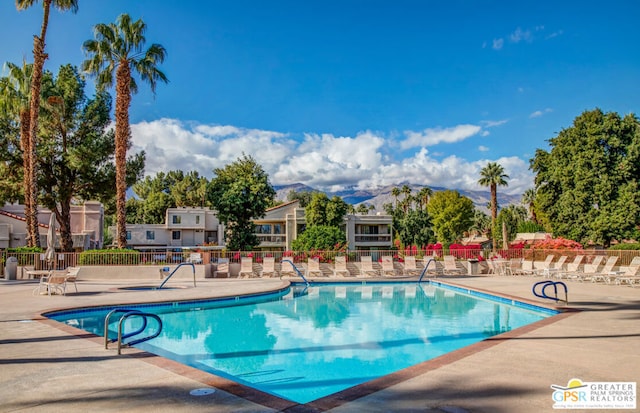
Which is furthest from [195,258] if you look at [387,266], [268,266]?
Answer: [387,266]

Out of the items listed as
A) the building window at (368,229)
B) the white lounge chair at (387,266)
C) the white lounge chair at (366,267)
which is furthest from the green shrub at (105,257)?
the building window at (368,229)

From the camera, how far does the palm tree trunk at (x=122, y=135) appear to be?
23.2 meters

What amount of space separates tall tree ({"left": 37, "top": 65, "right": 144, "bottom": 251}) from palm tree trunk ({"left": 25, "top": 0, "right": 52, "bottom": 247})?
5102mm

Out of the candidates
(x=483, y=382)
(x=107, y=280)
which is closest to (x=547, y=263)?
(x=483, y=382)

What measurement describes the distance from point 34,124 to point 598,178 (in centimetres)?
A: 3978

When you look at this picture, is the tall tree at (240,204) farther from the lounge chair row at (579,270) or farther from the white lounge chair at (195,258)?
the lounge chair row at (579,270)

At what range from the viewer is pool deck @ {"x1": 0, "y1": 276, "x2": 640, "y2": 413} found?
475 cm

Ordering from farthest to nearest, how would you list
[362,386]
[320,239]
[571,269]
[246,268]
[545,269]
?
[320,239] → [246,268] → [545,269] → [571,269] → [362,386]

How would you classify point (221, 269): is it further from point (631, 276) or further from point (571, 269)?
point (631, 276)

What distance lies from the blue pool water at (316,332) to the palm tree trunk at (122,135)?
10.4 meters

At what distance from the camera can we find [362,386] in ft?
17.8

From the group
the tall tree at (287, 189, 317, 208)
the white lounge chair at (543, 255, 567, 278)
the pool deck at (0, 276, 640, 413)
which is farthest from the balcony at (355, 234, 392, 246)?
the pool deck at (0, 276, 640, 413)

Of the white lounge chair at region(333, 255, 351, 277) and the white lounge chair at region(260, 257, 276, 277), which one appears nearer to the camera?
the white lounge chair at region(260, 257, 276, 277)

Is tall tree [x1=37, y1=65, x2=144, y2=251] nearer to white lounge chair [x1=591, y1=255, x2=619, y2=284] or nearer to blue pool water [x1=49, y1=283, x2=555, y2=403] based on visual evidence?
blue pool water [x1=49, y1=283, x2=555, y2=403]
